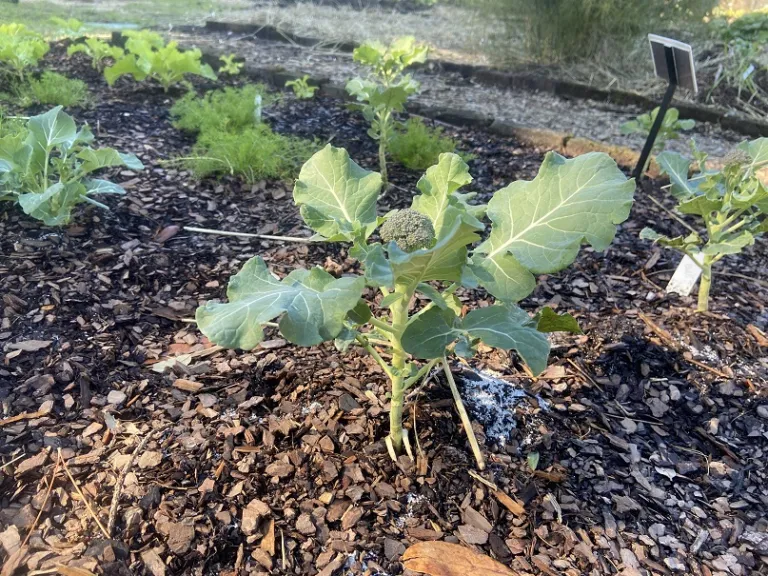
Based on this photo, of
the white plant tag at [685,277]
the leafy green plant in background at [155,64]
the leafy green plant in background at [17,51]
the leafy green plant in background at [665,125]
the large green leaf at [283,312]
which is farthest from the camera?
the leafy green plant in background at [155,64]

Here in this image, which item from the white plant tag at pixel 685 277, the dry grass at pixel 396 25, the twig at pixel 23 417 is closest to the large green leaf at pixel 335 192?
the twig at pixel 23 417

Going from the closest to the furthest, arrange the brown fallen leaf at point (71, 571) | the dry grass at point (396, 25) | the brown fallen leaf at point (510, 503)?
1. the brown fallen leaf at point (71, 571)
2. the brown fallen leaf at point (510, 503)
3. the dry grass at point (396, 25)

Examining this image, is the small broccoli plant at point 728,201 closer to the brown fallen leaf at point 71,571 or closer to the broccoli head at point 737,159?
the broccoli head at point 737,159

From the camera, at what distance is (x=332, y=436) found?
1804 millimetres

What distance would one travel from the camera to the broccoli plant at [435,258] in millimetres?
1220

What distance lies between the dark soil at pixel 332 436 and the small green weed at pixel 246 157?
0.87 meters

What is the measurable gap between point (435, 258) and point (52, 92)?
14.2ft

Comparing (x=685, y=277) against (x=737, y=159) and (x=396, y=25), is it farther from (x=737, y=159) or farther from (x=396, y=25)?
(x=396, y=25)

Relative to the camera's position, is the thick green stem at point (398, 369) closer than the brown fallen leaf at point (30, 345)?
Yes

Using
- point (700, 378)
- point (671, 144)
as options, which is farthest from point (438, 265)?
point (671, 144)

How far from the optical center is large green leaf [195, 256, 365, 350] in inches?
46.7

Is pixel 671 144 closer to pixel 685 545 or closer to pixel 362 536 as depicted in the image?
pixel 685 545

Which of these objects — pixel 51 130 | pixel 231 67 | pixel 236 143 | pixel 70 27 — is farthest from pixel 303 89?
pixel 70 27

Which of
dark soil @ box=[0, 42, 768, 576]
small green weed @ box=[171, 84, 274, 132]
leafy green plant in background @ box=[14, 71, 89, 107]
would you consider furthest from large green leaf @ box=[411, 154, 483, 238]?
leafy green plant in background @ box=[14, 71, 89, 107]
